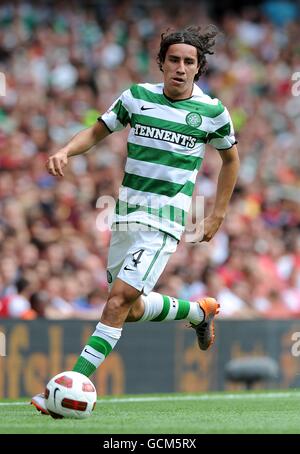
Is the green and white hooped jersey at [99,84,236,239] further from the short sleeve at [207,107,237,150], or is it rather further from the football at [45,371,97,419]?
the football at [45,371,97,419]

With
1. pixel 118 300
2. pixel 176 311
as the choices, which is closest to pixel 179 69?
pixel 118 300

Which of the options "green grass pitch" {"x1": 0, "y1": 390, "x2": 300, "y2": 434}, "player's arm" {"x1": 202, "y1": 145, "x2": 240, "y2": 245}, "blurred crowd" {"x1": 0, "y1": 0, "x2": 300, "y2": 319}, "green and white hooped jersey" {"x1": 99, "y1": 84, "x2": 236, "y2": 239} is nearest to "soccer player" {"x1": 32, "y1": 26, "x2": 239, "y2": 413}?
"green and white hooped jersey" {"x1": 99, "y1": 84, "x2": 236, "y2": 239}

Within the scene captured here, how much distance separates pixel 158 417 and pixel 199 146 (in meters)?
1.79

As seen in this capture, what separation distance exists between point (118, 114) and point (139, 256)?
0.98m

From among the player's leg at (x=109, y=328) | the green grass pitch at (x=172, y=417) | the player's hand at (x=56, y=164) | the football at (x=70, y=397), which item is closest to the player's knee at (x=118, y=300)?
the player's leg at (x=109, y=328)

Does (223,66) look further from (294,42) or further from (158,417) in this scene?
(158,417)

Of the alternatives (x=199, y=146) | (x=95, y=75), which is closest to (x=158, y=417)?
(x=199, y=146)

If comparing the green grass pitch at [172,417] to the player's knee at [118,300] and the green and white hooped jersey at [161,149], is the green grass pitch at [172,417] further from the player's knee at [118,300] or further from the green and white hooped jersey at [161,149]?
the green and white hooped jersey at [161,149]

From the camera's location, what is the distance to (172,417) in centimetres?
757

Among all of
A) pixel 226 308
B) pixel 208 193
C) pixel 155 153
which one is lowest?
pixel 226 308

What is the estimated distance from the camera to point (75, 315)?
13.1 metres

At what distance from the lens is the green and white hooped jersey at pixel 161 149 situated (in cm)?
780

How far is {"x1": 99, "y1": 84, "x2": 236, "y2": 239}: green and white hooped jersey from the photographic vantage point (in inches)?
307

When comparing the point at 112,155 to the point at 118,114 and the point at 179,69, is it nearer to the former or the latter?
the point at 118,114
